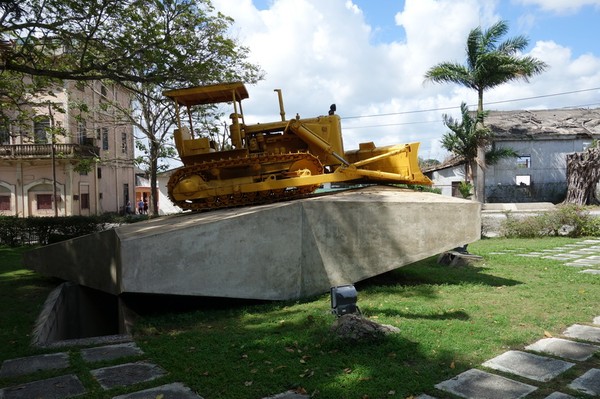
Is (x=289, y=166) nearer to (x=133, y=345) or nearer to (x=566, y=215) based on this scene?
(x=133, y=345)

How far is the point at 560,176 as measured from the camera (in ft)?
108

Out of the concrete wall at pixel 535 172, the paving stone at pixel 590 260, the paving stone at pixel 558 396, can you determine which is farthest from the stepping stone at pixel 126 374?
the concrete wall at pixel 535 172

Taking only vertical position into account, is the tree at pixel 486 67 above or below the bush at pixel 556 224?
above

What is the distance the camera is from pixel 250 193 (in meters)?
8.97

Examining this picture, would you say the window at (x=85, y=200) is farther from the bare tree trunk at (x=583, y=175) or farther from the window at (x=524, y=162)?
the bare tree trunk at (x=583, y=175)

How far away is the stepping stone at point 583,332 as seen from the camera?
17.2ft

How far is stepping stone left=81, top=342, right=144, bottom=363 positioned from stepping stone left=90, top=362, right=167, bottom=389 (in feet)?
1.26

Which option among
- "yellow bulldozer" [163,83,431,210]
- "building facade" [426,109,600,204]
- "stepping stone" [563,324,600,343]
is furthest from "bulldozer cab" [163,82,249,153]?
"building facade" [426,109,600,204]

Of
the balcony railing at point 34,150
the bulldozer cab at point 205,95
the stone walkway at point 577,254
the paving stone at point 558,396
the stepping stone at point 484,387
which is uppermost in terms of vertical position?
the balcony railing at point 34,150

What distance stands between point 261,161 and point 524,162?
2938 centimetres

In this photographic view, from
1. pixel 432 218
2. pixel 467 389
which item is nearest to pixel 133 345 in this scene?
pixel 467 389

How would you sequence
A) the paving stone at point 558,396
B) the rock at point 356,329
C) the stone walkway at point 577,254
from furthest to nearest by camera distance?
1. the stone walkway at point 577,254
2. the rock at point 356,329
3. the paving stone at point 558,396

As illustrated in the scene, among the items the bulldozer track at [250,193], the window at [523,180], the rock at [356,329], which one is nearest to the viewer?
the rock at [356,329]

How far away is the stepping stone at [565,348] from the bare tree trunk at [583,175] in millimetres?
25556
